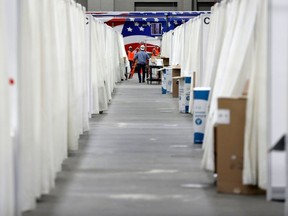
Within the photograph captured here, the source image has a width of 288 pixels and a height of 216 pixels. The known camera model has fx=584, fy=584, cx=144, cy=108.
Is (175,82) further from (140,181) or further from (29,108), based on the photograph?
(29,108)

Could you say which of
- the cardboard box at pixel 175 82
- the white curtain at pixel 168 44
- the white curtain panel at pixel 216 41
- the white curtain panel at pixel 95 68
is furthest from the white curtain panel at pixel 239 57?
the white curtain at pixel 168 44

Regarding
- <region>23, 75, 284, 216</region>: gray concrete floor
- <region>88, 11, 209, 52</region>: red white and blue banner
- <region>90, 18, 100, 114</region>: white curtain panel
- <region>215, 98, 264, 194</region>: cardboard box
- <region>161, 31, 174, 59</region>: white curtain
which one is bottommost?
<region>23, 75, 284, 216</region>: gray concrete floor

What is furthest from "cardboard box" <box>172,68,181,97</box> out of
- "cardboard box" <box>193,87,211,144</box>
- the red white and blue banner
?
the red white and blue banner

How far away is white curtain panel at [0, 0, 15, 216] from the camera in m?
4.13

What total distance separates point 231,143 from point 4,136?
2.12m

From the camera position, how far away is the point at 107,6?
3266 cm

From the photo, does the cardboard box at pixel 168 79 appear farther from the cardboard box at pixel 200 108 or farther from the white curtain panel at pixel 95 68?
the cardboard box at pixel 200 108

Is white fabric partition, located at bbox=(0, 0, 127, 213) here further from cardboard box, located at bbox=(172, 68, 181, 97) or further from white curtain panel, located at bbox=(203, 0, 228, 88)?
cardboard box, located at bbox=(172, 68, 181, 97)

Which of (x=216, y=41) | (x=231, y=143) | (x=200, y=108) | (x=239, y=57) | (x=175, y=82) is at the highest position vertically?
(x=216, y=41)

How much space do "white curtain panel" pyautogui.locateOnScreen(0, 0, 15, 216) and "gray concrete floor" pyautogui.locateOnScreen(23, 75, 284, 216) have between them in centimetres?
49

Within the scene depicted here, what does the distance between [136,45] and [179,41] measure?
46.9ft

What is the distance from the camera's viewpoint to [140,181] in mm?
5895

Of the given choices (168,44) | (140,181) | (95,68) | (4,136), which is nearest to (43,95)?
(4,136)

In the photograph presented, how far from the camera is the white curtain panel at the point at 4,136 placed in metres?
4.13
